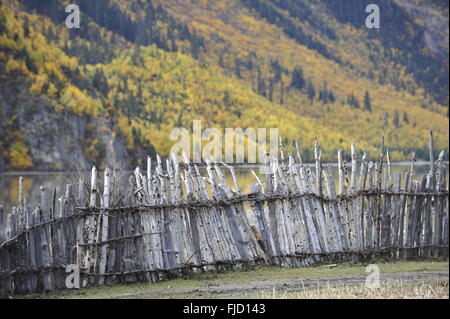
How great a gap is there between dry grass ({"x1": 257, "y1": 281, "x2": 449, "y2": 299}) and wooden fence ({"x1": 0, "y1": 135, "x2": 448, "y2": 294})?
2519mm

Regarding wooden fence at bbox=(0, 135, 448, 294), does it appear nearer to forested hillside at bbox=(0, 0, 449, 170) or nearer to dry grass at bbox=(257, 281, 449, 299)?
dry grass at bbox=(257, 281, 449, 299)

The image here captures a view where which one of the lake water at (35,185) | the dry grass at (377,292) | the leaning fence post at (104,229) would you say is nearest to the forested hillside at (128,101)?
the lake water at (35,185)

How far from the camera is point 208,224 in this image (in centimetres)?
1383

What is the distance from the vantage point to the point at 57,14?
7343 inches

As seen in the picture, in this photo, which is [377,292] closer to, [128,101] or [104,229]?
[104,229]

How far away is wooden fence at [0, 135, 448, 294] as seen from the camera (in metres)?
12.2

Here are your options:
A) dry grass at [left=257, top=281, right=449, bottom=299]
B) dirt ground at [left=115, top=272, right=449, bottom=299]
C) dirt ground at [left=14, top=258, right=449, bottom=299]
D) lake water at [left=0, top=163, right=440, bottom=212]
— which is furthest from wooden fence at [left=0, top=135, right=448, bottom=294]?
dry grass at [left=257, top=281, right=449, bottom=299]

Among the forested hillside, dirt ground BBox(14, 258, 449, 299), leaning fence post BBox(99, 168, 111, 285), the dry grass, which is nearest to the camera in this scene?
the dry grass

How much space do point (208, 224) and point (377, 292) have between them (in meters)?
3.82

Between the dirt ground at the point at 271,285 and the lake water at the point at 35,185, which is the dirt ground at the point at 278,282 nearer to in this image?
the dirt ground at the point at 271,285

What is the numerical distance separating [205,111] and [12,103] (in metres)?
48.7

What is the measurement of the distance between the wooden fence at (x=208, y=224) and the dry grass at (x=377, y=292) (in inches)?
99.2

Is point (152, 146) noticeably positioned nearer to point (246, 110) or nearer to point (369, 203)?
point (246, 110)

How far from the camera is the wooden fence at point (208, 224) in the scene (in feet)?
39.9
